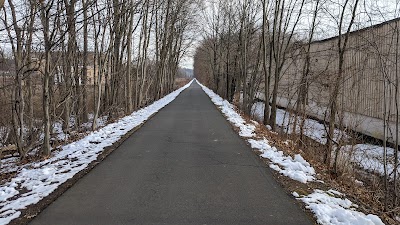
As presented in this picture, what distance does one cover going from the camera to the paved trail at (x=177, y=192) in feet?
14.6

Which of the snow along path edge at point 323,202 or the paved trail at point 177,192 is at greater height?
the snow along path edge at point 323,202

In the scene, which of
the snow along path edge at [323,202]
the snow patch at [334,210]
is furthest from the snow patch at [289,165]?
the snow patch at [334,210]

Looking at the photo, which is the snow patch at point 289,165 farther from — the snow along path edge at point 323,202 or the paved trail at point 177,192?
the paved trail at point 177,192

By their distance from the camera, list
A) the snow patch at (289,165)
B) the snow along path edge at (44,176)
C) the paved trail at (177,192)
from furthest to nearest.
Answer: the snow patch at (289,165) → the snow along path edge at (44,176) → the paved trail at (177,192)

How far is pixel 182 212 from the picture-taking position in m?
4.61

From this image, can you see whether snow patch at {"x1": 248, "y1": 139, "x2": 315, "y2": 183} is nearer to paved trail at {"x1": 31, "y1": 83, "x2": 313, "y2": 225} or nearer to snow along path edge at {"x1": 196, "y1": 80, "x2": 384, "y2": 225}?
snow along path edge at {"x1": 196, "y1": 80, "x2": 384, "y2": 225}

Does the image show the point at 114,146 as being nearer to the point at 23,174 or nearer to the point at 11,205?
the point at 23,174

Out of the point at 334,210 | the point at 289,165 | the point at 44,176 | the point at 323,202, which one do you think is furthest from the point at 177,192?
the point at 289,165

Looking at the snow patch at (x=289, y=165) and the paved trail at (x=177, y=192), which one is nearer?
the paved trail at (x=177, y=192)

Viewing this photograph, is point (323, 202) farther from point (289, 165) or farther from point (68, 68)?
point (68, 68)

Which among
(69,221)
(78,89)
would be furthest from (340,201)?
(78,89)

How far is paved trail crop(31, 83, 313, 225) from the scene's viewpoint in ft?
14.6

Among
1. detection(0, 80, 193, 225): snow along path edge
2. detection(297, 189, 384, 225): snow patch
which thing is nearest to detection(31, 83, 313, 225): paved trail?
detection(297, 189, 384, 225): snow patch

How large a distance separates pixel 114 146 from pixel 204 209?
495 centimetres
